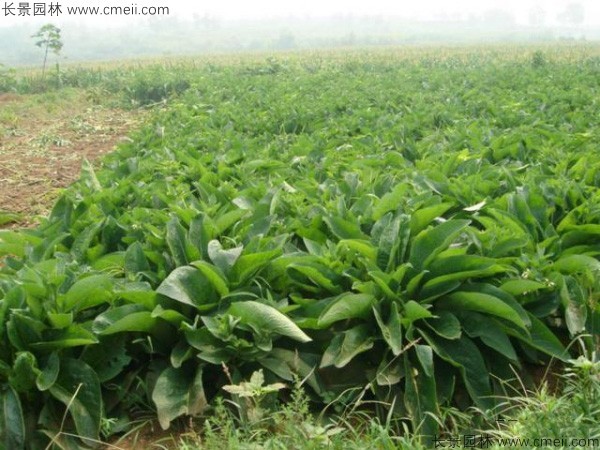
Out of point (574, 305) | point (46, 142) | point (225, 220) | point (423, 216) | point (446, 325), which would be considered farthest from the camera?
point (46, 142)

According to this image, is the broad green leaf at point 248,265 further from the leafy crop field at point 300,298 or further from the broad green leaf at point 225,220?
the broad green leaf at point 225,220

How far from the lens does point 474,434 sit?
2699mm

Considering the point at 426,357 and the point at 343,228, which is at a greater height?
the point at 343,228

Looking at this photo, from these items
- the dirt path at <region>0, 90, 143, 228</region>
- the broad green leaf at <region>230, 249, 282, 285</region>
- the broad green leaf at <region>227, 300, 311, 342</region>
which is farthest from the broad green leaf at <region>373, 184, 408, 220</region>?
the dirt path at <region>0, 90, 143, 228</region>

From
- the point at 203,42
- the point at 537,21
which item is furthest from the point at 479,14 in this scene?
the point at 203,42

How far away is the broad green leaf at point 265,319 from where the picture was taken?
2896 millimetres

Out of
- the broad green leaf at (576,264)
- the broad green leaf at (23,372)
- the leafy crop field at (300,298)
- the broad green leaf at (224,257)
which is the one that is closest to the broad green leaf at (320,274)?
the leafy crop field at (300,298)

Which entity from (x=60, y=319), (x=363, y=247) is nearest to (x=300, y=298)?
(x=363, y=247)

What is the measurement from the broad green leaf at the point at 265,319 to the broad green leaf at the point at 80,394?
0.66 m

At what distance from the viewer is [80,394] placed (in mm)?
2779

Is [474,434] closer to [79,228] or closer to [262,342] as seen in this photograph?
[262,342]

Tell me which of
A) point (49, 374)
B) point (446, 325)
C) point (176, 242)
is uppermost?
point (176, 242)

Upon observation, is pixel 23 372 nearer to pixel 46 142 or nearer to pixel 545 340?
pixel 545 340

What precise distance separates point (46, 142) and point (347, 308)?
27.9ft
